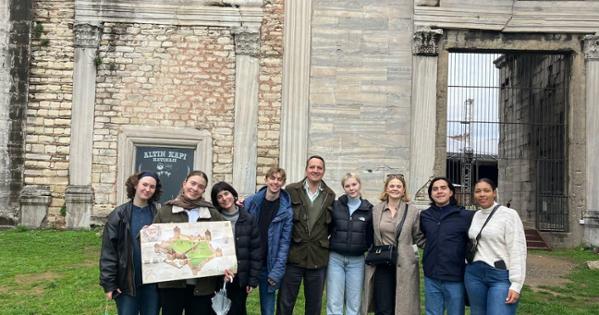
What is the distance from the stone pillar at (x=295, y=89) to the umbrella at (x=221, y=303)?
26.8ft

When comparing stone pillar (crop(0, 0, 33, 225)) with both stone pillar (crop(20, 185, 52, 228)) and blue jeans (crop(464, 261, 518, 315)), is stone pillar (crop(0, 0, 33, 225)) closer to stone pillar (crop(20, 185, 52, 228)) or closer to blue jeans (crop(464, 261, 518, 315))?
stone pillar (crop(20, 185, 52, 228))

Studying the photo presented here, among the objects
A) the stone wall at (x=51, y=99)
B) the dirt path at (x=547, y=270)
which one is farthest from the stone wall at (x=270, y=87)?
the dirt path at (x=547, y=270)

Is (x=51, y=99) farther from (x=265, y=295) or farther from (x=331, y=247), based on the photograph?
(x=331, y=247)

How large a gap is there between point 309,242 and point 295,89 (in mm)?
7931

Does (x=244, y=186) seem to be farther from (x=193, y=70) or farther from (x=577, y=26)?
(x=577, y=26)

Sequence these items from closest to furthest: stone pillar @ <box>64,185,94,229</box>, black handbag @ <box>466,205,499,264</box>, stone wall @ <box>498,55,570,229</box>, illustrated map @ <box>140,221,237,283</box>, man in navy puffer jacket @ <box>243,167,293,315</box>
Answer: illustrated map @ <box>140,221,237,283</box> → black handbag @ <box>466,205,499,264</box> → man in navy puffer jacket @ <box>243,167,293,315</box> → stone pillar @ <box>64,185,94,229</box> → stone wall @ <box>498,55,570,229</box>

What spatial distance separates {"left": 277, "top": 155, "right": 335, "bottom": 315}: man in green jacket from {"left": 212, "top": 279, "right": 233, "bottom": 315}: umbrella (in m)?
0.88

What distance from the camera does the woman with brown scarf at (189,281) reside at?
15.4ft

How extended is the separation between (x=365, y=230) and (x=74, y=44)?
10042mm

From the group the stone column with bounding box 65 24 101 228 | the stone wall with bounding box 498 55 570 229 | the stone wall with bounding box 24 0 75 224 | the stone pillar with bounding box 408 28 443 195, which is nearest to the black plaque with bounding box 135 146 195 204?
the stone column with bounding box 65 24 101 228

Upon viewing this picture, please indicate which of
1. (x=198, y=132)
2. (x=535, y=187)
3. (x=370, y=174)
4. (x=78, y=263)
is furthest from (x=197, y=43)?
(x=535, y=187)

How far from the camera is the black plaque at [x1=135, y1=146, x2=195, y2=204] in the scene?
1294cm

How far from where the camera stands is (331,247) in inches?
216

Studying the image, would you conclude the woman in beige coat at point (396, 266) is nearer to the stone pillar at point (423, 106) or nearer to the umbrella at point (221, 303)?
the umbrella at point (221, 303)
